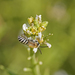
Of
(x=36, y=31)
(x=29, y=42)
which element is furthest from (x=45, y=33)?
(x=29, y=42)

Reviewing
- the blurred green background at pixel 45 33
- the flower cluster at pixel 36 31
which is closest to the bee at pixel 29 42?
the flower cluster at pixel 36 31

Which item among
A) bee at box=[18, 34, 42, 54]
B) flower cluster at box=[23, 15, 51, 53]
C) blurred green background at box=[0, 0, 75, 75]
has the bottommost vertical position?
bee at box=[18, 34, 42, 54]

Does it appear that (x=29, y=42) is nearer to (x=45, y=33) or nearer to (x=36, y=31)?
(x=36, y=31)

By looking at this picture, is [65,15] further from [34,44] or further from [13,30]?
[34,44]

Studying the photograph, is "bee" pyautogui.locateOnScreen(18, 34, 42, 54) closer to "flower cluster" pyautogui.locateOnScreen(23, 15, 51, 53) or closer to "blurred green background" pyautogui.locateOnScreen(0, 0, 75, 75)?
"flower cluster" pyautogui.locateOnScreen(23, 15, 51, 53)

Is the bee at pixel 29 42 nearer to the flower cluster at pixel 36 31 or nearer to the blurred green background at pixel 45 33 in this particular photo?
the flower cluster at pixel 36 31

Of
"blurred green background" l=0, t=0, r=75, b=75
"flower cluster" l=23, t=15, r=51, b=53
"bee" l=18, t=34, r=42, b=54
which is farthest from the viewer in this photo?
"blurred green background" l=0, t=0, r=75, b=75

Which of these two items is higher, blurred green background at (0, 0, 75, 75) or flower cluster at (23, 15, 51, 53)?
blurred green background at (0, 0, 75, 75)

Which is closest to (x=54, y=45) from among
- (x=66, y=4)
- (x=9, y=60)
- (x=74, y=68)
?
(x=74, y=68)

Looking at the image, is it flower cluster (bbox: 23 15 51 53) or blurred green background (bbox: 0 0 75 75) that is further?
blurred green background (bbox: 0 0 75 75)

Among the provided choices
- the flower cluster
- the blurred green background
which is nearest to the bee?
the flower cluster
